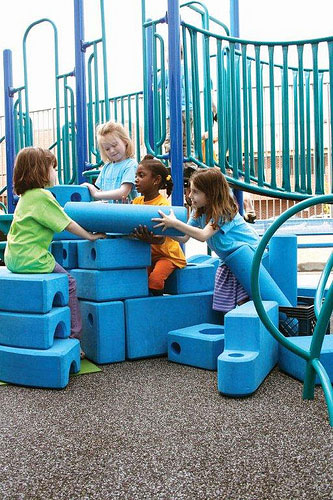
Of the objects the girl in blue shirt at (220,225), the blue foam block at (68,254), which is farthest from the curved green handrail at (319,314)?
the blue foam block at (68,254)

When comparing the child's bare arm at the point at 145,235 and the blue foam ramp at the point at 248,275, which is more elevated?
the child's bare arm at the point at 145,235

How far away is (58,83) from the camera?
4539 mm

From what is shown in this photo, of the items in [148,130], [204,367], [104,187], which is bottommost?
[204,367]

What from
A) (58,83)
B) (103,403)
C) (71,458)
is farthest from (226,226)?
(58,83)

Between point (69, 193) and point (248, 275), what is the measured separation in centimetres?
110

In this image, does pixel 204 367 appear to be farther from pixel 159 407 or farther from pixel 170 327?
pixel 159 407

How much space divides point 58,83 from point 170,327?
2803 mm

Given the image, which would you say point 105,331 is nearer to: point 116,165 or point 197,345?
point 197,345

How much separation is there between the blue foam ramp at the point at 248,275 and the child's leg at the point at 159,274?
30cm

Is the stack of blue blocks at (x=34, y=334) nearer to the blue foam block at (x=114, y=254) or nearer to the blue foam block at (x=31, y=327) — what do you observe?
the blue foam block at (x=31, y=327)

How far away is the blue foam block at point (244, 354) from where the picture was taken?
1.88m

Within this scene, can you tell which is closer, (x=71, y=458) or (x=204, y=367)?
(x=71, y=458)

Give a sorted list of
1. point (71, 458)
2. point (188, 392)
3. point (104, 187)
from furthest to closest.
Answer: point (104, 187) < point (188, 392) < point (71, 458)

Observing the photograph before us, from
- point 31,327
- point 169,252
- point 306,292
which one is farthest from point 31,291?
point 306,292
